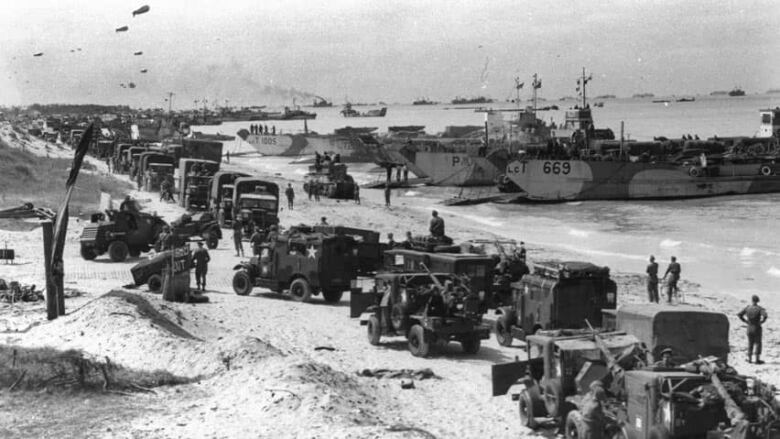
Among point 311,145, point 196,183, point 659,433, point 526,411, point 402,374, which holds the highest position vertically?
point 311,145

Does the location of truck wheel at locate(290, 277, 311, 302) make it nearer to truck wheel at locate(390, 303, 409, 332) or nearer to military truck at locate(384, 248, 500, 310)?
military truck at locate(384, 248, 500, 310)

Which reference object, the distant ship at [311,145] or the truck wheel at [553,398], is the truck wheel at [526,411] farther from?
the distant ship at [311,145]

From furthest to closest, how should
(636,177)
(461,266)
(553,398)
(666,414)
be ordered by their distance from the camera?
(636,177) < (461,266) < (553,398) < (666,414)

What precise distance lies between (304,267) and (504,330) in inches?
219

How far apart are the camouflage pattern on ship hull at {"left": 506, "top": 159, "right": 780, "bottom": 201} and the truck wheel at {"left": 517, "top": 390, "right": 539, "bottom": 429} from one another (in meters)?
44.5

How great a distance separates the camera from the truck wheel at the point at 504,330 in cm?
1792

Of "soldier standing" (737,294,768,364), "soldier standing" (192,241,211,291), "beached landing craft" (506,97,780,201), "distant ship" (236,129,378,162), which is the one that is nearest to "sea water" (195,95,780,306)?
"beached landing craft" (506,97,780,201)

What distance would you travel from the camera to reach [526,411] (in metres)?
12.3

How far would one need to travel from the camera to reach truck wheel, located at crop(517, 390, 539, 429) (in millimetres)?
12164

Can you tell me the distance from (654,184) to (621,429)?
4776cm

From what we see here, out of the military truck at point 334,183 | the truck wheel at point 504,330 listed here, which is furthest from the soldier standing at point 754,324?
the military truck at point 334,183

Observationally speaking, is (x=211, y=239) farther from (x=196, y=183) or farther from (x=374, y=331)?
(x=374, y=331)

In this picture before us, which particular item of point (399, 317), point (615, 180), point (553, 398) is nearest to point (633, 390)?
point (553, 398)

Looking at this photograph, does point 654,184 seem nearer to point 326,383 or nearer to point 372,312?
point 372,312
